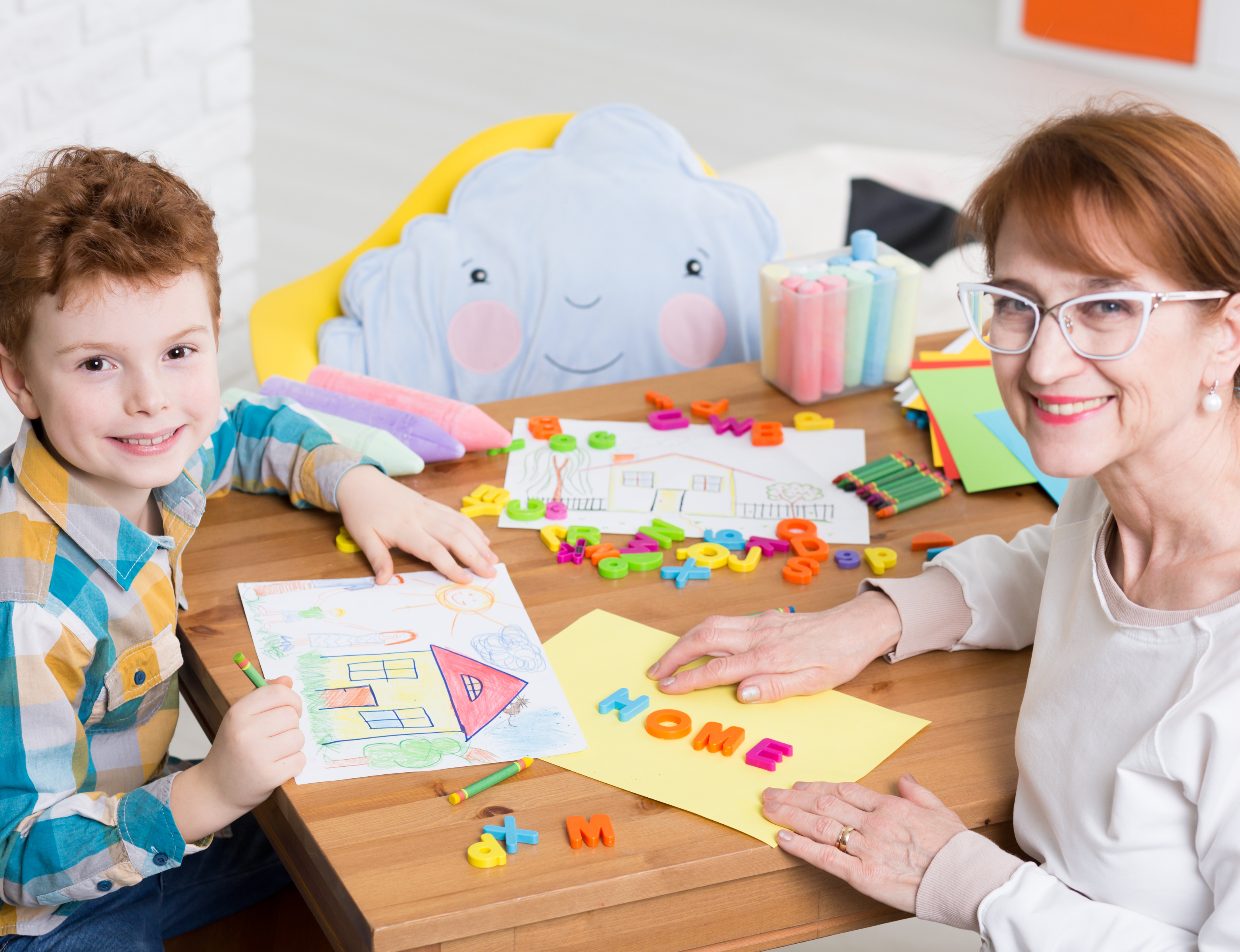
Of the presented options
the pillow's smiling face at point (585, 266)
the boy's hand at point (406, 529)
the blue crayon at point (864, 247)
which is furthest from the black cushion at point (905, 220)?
the boy's hand at point (406, 529)

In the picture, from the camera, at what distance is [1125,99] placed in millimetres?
975

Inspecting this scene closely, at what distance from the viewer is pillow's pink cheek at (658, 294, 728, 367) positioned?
79.7 inches

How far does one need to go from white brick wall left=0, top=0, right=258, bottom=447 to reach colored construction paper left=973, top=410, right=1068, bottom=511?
1.57 meters

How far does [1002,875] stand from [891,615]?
29 cm

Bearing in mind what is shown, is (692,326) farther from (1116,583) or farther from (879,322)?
(1116,583)

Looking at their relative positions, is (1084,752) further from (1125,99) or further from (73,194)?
(73,194)

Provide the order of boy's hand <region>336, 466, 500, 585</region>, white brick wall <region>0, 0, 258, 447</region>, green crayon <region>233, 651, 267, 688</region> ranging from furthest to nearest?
1. white brick wall <region>0, 0, 258, 447</region>
2. boy's hand <region>336, 466, 500, 585</region>
3. green crayon <region>233, 651, 267, 688</region>

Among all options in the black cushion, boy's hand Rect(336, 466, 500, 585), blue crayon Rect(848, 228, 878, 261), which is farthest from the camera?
the black cushion

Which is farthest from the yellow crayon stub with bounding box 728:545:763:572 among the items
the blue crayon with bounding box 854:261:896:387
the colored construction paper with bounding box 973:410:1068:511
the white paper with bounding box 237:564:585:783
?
the blue crayon with bounding box 854:261:896:387

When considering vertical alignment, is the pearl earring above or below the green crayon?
above

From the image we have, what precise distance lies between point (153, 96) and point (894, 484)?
79.3 inches

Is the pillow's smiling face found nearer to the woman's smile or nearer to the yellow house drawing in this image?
the yellow house drawing

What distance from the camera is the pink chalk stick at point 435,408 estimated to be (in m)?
1.53

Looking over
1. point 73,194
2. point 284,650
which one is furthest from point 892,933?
point 73,194
